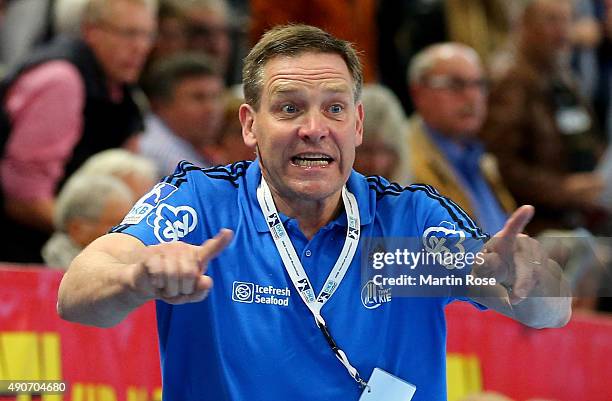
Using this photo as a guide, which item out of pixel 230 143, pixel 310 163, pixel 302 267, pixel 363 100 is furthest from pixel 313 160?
pixel 230 143

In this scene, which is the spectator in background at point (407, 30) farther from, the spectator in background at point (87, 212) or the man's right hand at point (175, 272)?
the man's right hand at point (175, 272)

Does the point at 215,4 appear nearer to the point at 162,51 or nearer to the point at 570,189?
the point at 162,51

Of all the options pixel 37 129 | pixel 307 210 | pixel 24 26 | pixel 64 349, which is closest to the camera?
pixel 307 210

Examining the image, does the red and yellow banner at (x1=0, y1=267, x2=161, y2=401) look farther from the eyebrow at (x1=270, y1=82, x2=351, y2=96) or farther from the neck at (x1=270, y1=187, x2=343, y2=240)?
the eyebrow at (x1=270, y1=82, x2=351, y2=96)

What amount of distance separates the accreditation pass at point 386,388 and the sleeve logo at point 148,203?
34.3 inches

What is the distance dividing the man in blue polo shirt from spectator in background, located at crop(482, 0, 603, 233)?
4.59 m

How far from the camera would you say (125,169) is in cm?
683

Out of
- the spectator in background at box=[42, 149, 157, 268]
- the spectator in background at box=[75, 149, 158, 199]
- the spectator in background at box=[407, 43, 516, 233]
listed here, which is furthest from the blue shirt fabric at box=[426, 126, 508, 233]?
the spectator in background at box=[42, 149, 157, 268]

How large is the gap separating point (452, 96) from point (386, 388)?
15.4 feet

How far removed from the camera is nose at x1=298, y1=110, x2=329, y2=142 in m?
3.92

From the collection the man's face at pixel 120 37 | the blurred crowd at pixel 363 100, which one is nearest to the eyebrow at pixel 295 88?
the blurred crowd at pixel 363 100

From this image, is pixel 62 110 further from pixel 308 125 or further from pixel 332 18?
pixel 308 125

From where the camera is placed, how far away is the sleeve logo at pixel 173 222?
152 inches

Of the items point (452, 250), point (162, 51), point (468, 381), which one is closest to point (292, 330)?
point (452, 250)
